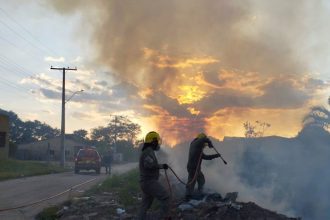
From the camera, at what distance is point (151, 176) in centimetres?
966

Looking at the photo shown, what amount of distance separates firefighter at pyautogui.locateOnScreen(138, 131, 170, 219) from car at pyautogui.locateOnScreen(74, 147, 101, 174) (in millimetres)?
24490

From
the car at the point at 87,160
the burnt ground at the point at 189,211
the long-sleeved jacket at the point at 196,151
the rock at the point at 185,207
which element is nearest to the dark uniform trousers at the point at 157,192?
the burnt ground at the point at 189,211

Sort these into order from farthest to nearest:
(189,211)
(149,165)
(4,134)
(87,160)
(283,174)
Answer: (4,134)
(87,160)
(283,174)
(189,211)
(149,165)

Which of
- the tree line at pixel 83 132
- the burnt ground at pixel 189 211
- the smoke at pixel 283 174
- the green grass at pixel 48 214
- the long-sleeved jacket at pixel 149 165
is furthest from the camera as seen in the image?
the tree line at pixel 83 132

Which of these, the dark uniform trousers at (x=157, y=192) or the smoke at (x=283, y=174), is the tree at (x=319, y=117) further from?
the dark uniform trousers at (x=157, y=192)

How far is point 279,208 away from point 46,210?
13782 mm

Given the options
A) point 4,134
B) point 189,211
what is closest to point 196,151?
point 189,211

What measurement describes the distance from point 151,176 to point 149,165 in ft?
1.12

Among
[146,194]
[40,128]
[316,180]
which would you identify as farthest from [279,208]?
[40,128]

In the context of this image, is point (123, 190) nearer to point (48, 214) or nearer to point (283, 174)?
point (48, 214)

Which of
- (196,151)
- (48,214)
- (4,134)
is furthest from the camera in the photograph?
(4,134)

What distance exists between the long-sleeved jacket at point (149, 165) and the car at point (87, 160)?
2462 centimetres

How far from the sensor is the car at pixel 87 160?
33.7 m

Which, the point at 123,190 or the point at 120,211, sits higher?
the point at 123,190
